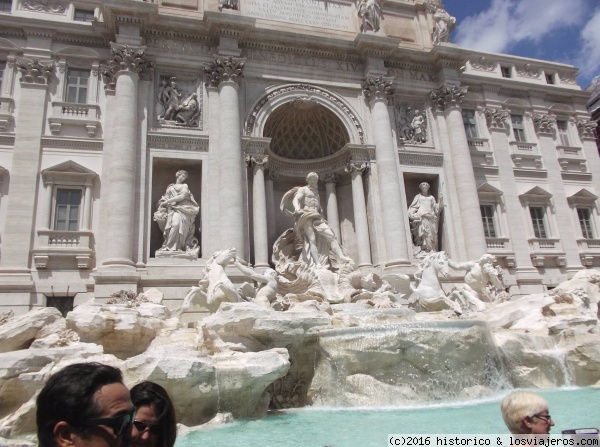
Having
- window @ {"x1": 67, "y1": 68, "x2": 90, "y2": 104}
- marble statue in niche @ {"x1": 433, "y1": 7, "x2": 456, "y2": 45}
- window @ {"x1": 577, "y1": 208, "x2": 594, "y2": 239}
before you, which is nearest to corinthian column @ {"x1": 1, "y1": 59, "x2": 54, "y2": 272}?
window @ {"x1": 67, "y1": 68, "x2": 90, "y2": 104}

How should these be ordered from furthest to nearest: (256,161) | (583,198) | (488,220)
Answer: (583,198), (488,220), (256,161)

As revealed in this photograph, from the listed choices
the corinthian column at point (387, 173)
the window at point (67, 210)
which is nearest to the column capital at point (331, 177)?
the corinthian column at point (387, 173)

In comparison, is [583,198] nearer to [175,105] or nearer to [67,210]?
[175,105]

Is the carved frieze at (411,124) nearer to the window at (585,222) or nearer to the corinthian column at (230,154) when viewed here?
the corinthian column at (230,154)

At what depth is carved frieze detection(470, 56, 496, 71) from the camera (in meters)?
23.0

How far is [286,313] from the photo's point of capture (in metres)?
10.1

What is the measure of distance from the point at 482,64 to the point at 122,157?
17.4 metres

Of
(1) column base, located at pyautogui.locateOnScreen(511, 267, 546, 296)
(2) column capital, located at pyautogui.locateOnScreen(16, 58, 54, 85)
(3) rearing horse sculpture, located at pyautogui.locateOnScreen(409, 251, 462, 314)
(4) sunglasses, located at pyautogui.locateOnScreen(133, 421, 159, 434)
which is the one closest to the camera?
(4) sunglasses, located at pyautogui.locateOnScreen(133, 421, 159, 434)

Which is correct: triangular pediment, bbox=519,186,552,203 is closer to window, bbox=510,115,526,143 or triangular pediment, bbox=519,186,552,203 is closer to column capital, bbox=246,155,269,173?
window, bbox=510,115,526,143

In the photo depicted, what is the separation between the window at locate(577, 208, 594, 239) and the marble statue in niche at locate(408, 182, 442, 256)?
7.99 metres

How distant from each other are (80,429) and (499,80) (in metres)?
24.6

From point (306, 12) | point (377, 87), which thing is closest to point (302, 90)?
point (377, 87)

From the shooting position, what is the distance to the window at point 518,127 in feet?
74.5

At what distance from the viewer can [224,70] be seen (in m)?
17.5
